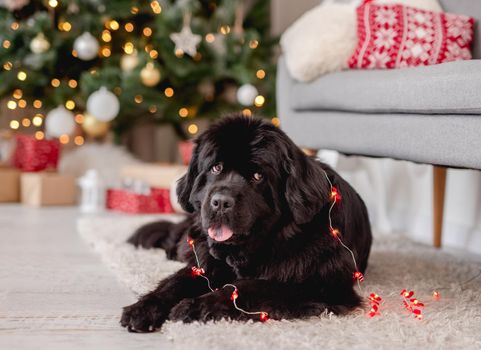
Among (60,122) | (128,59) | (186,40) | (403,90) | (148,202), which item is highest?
(186,40)

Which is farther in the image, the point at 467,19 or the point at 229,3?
the point at 229,3

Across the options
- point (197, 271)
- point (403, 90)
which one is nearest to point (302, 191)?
point (197, 271)

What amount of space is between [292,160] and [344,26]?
1.40 metres

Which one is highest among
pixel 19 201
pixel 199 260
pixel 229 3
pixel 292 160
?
pixel 229 3

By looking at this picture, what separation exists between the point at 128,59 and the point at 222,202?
2838 millimetres

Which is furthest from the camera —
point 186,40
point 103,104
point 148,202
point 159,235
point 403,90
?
point 186,40

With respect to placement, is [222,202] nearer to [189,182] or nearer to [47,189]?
[189,182]

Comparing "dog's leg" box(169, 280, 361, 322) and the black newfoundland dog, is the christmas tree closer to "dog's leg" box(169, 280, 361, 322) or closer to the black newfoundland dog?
the black newfoundland dog

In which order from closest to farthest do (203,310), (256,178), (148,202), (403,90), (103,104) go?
(203,310) < (256,178) < (403,90) < (148,202) < (103,104)

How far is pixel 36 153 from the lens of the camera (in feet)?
13.8

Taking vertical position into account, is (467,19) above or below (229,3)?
below

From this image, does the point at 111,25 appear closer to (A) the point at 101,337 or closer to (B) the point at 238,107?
(B) the point at 238,107

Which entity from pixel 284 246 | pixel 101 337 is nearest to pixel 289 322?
pixel 284 246

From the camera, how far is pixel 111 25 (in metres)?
4.44
